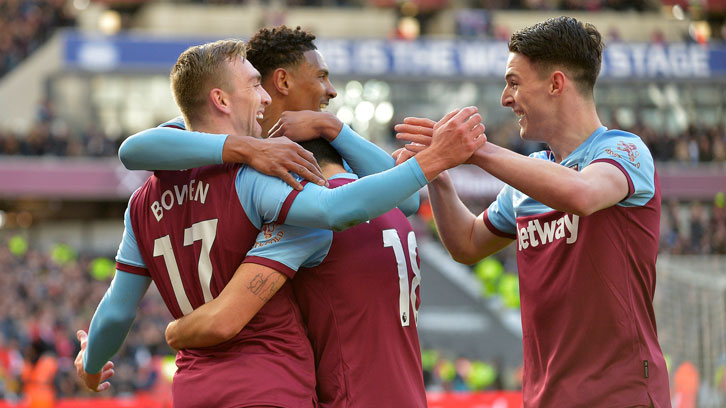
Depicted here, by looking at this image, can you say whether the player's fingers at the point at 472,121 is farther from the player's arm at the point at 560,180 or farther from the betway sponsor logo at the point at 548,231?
the betway sponsor logo at the point at 548,231

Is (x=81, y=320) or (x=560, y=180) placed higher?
(x=560, y=180)

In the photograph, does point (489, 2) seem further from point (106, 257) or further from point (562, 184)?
point (562, 184)

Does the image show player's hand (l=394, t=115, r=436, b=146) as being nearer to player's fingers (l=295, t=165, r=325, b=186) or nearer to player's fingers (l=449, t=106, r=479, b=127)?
player's fingers (l=449, t=106, r=479, b=127)

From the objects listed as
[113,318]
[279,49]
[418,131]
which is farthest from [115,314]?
[418,131]

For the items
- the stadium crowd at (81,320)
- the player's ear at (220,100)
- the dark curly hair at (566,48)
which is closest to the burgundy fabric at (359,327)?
the player's ear at (220,100)

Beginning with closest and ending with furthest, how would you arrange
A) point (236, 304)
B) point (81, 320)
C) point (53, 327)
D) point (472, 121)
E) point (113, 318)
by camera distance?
point (236, 304)
point (472, 121)
point (113, 318)
point (53, 327)
point (81, 320)

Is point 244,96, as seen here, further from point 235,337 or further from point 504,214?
point 504,214

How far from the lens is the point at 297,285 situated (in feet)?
11.4

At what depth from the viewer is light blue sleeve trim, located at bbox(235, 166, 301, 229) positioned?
10.4ft

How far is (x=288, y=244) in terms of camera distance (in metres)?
3.26

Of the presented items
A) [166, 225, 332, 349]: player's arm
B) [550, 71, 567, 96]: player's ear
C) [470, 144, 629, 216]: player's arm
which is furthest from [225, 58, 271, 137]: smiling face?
[550, 71, 567, 96]: player's ear

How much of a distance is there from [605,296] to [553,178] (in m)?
0.54

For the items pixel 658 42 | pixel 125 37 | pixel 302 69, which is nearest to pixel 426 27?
pixel 658 42

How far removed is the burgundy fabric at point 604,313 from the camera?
3521 millimetres
